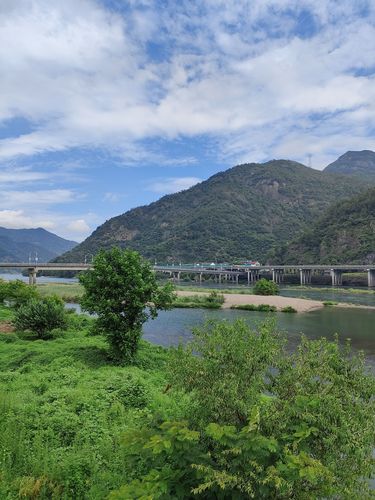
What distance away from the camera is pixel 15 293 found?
56750 millimetres

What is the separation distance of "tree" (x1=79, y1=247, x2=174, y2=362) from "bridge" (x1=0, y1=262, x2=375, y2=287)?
96768 millimetres

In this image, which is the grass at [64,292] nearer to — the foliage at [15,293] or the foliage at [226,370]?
the foliage at [15,293]

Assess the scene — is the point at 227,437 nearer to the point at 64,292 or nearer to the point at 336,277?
the point at 64,292

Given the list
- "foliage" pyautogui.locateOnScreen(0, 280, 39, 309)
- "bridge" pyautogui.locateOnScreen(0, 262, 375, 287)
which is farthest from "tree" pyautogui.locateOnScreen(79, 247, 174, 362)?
"bridge" pyautogui.locateOnScreen(0, 262, 375, 287)

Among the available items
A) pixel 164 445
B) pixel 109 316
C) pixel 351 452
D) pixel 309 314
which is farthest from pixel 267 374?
pixel 309 314

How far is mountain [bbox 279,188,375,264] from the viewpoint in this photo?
162 metres

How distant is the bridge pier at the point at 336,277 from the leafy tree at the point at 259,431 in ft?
462

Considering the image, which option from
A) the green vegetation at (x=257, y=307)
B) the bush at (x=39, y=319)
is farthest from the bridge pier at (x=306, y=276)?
the bush at (x=39, y=319)

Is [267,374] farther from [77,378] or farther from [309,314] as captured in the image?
[309,314]

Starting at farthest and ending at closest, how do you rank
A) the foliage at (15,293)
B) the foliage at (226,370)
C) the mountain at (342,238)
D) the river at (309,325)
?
1. the mountain at (342,238)
2. the foliage at (15,293)
3. the river at (309,325)
4. the foliage at (226,370)

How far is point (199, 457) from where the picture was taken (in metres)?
7.73

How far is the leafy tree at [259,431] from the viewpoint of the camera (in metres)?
7.19

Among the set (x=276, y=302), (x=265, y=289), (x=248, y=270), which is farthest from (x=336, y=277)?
(x=276, y=302)

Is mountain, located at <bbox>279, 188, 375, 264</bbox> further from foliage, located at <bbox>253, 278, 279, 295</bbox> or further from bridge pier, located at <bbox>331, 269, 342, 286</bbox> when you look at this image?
foliage, located at <bbox>253, 278, 279, 295</bbox>
